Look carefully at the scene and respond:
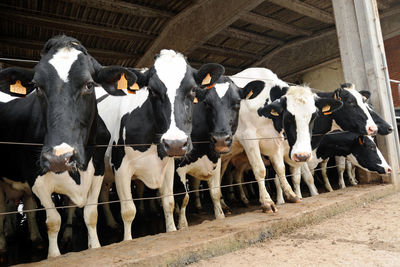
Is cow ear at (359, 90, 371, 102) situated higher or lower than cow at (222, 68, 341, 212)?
higher

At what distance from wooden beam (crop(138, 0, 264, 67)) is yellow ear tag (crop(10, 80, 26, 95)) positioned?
229 inches

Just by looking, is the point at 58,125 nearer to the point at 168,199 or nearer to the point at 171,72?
the point at 171,72

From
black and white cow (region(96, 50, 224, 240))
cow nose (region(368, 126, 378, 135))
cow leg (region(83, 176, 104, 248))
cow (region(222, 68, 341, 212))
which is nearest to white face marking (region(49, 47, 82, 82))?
black and white cow (region(96, 50, 224, 240))

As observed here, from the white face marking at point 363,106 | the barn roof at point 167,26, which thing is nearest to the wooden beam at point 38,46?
the barn roof at point 167,26

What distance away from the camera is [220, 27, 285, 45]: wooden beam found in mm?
9438

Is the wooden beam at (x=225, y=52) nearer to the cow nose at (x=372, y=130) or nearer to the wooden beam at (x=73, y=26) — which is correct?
the wooden beam at (x=73, y=26)

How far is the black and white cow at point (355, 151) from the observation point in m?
5.51

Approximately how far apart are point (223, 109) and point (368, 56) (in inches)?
133

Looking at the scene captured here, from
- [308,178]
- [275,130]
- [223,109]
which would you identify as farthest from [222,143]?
[308,178]

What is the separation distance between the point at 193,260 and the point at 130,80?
5.63 ft

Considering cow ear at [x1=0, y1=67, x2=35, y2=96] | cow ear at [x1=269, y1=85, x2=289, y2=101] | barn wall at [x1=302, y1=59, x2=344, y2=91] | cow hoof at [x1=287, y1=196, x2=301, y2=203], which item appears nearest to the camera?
cow ear at [x1=0, y1=67, x2=35, y2=96]

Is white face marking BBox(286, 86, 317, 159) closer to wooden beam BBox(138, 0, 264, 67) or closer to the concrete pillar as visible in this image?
the concrete pillar

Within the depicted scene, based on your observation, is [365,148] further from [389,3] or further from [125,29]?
[389,3]

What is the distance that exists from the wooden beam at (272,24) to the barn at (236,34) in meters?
0.04
